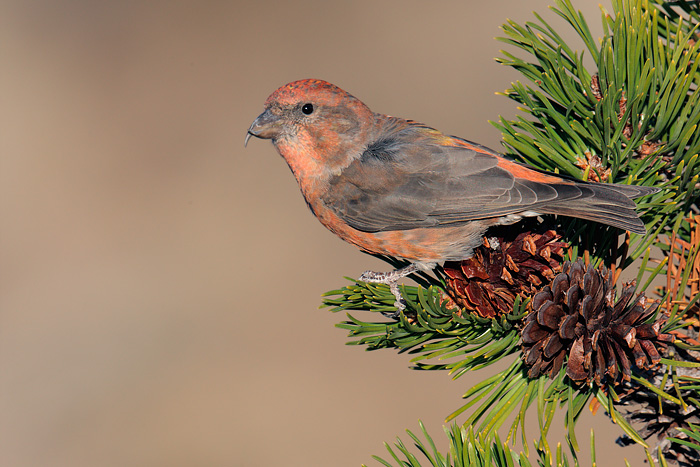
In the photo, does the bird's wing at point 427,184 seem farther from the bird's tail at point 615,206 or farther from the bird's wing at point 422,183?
the bird's tail at point 615,206

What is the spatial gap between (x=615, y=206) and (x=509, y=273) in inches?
14.8

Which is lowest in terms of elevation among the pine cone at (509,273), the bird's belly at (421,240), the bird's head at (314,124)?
the pine cone at (509,273)

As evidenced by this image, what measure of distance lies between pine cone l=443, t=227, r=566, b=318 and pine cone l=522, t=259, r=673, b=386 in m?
0.20

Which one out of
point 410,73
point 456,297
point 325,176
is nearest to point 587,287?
point 456,297

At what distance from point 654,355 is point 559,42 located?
3.29 feet

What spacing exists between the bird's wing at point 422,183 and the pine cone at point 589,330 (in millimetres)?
945

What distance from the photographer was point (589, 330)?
1.51 metres

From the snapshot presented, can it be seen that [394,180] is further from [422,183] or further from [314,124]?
[314,124]

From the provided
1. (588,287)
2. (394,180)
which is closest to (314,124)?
(394,180)

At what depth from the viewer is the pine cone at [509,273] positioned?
5.94 ft

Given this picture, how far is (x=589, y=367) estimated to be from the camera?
58.1 inches

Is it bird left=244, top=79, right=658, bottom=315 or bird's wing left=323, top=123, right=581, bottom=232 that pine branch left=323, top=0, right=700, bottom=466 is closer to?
bird left=244, top=79, right=658, bottom=315

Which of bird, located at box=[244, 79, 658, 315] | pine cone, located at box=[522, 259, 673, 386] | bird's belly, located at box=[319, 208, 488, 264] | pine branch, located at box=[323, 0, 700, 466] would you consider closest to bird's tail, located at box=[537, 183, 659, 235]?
pine branch, located at box=[323, 0, 700, 466]

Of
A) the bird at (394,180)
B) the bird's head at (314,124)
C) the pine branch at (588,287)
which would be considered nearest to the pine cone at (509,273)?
the pine branch at (588,287)
